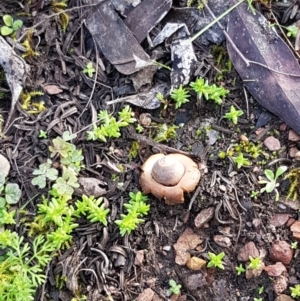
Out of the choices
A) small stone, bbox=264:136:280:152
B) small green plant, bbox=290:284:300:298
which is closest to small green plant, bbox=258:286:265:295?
small green plant, bbox=290:284:300:298

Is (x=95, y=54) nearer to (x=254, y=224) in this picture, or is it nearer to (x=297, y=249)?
(x=254, y=224)

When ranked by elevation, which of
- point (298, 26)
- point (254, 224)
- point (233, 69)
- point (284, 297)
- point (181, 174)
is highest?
point (298, 26)

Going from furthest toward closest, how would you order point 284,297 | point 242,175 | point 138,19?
point 138,19 → point 242,175 → point 284,297

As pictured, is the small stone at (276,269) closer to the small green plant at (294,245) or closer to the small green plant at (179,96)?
the small green plant at (294,245)

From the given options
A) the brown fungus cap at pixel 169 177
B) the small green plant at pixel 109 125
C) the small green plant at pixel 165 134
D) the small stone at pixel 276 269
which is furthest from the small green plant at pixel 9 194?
the small stone at pixel 276 269

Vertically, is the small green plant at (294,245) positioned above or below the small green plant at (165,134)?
below

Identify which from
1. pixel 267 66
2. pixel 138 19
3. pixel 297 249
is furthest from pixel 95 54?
pixel 297 249

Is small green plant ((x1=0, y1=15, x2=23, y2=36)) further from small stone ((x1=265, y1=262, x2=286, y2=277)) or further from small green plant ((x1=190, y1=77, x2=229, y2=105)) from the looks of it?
small stone ((x1=265, y1=262, x2=286, y2=277))
